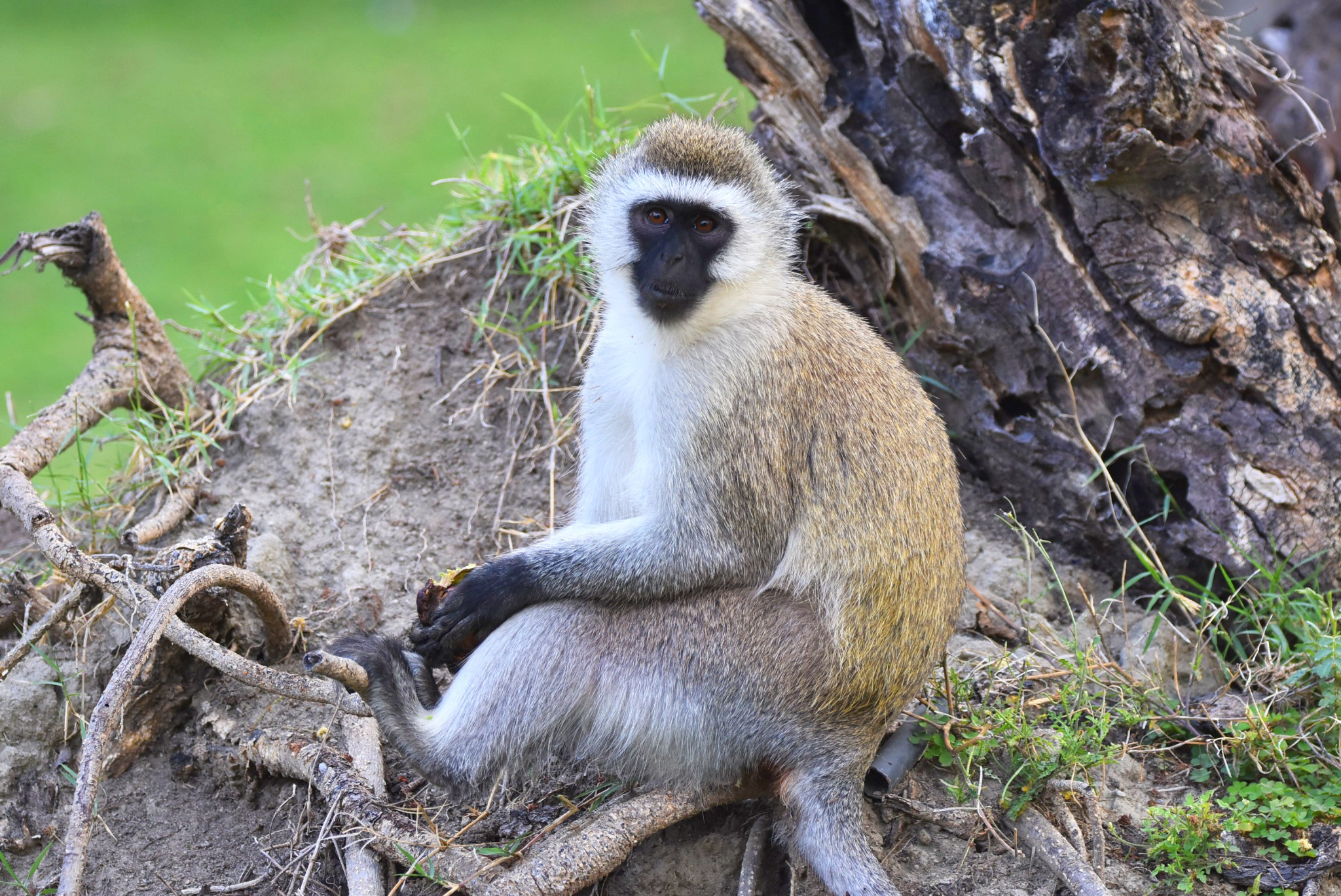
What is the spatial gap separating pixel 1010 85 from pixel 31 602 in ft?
13.1

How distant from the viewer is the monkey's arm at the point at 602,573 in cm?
345

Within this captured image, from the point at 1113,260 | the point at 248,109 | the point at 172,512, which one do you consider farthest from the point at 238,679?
the point at 248,109

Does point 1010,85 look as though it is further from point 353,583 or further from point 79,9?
point 79,9

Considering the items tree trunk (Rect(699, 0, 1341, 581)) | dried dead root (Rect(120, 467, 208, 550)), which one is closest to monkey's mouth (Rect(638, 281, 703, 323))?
tree trunk (Rect(699, 0, 1341, 581))

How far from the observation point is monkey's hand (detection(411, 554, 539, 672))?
3488 millimetres

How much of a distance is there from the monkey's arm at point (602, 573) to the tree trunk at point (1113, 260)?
164cm

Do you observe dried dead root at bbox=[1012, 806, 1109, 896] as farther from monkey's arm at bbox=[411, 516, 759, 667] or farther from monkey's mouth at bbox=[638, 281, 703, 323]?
monkey's mouth at bbox=[638, 281, 703, 323]

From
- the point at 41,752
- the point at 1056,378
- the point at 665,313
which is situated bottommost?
the point at 1056,378

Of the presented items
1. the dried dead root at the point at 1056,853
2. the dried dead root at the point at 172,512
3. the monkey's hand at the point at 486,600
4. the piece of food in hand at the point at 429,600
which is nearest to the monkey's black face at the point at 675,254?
the monkey's hand at the point at 486,600

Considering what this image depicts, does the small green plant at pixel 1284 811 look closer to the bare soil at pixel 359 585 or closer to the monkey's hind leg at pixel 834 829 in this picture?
the bare soil at pixel 359 585

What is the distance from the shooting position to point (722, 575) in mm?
3490

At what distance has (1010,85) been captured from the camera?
13.3ft

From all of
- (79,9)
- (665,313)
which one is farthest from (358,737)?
(79,9)

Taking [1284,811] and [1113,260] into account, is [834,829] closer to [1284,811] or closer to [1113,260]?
[1284,811]
